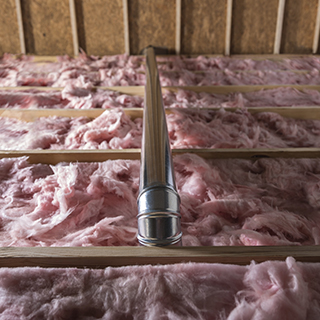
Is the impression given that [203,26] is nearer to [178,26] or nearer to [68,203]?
[178,26]

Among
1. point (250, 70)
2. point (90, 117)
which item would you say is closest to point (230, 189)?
point (90, 117)

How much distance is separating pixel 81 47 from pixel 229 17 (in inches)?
71.0

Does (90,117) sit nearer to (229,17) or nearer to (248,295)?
(248,295)

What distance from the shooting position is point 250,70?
291cm

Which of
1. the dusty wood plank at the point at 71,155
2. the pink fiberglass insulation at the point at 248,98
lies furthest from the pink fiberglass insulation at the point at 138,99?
the dusty wood plank at the point at 71,155

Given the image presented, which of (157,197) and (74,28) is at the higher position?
(74,28)

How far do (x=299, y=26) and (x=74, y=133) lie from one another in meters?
3.10

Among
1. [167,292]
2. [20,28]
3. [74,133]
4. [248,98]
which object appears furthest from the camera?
[20,28]

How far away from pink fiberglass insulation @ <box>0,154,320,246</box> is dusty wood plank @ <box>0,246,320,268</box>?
0.15 m

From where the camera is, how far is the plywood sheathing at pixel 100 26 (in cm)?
321

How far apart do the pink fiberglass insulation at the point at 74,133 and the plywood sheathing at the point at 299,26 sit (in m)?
2.55

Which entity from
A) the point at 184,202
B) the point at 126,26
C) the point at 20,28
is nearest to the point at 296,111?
the point at 184,202

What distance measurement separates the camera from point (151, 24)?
3.29 metres

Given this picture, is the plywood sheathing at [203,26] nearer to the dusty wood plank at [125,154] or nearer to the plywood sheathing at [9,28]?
the plywood sheathing at [9,28]
